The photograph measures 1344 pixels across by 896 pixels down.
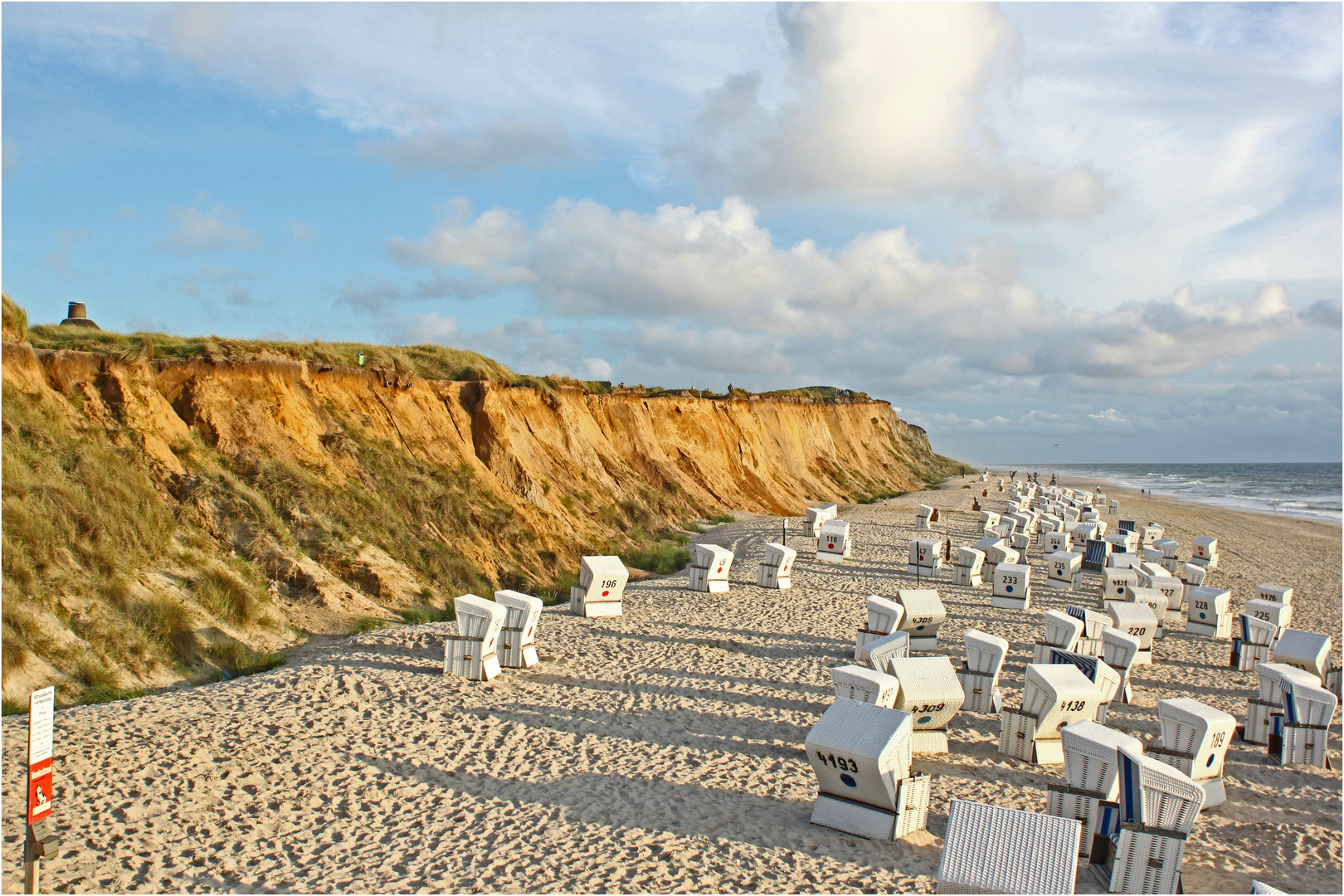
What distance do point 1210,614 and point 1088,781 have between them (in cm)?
1225

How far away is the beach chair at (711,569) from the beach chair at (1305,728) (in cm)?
1092

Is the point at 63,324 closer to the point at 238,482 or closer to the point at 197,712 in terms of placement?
the point at 238,482

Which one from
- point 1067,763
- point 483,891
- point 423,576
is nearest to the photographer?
point 483,891

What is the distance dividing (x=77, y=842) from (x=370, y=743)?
2912 millimetres

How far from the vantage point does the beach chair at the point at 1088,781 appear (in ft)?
24.3

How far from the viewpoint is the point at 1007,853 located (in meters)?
5.95

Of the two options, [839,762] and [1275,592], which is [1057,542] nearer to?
[1275,592]

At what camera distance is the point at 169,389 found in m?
17.1

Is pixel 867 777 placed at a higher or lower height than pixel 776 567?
lower

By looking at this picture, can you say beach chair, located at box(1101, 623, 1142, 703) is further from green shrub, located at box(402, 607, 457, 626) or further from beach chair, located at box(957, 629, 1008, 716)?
green shrub, located at box(402, 607, 457, 626)

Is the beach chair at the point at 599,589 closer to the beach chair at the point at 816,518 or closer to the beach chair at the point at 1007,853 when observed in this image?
the beach chair at the point at 1007,853

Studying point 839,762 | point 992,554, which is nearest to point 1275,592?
point 992,554

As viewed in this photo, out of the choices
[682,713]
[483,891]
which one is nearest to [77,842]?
[483,891]

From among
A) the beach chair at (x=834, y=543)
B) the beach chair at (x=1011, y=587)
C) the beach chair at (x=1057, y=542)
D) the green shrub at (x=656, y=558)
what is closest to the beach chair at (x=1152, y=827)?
the beach chair at (x=1011, y=587)
